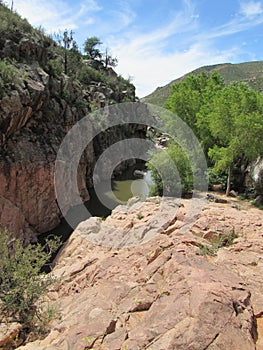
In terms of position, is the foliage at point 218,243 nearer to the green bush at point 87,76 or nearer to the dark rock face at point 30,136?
the dark rock face at point 30,136

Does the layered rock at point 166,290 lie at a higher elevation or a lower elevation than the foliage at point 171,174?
lower

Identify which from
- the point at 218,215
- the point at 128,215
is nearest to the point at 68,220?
the point at 128,215

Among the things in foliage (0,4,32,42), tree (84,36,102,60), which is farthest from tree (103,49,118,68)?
foliage (0,4,32,42)

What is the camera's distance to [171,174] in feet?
47.7

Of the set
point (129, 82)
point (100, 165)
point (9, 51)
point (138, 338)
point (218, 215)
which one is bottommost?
point (138, 338)

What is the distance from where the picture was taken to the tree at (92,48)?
48469 millimetres

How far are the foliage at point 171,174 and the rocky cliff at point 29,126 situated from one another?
7240 mm

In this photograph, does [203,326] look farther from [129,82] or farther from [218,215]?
[129,82]

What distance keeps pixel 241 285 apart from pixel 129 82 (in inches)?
1840

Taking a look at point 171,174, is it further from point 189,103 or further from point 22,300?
point 22,300

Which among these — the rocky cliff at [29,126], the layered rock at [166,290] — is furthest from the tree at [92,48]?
the layered rock at [166,290]

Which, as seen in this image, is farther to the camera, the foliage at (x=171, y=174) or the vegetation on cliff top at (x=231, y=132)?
the foliage at (x=171, y=174)

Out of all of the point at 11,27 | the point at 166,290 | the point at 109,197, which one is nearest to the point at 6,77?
the point at 11,27

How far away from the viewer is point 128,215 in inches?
441
